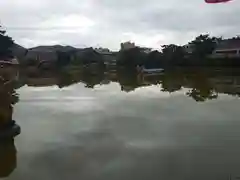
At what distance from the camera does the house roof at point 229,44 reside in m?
20.0

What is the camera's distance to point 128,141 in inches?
152

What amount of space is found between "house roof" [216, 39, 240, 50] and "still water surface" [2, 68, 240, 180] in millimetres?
14287

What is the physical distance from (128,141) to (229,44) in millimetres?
18141

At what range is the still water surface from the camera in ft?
9.57

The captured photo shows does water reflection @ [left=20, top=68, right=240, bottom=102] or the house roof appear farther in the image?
the house roof

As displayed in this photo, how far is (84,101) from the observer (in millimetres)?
7094

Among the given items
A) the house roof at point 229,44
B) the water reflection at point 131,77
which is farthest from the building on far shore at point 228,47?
the water reflection at point 131,77

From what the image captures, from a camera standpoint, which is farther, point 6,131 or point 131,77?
point 131,77

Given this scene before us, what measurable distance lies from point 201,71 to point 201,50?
326cm

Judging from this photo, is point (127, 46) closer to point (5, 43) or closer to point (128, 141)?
point (5, 43)

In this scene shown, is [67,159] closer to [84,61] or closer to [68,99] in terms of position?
[68,99]

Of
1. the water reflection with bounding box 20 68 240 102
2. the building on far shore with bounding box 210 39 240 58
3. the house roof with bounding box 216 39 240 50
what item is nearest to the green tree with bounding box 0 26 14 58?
the water reflection with bounding box 20 68 240 102

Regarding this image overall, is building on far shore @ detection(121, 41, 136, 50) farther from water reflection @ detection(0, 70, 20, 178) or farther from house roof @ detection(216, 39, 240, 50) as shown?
water reflection @ detection(0, 70, 20, 178)

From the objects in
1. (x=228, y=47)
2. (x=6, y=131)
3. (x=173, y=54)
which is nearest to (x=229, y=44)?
(x=228, y=47)
